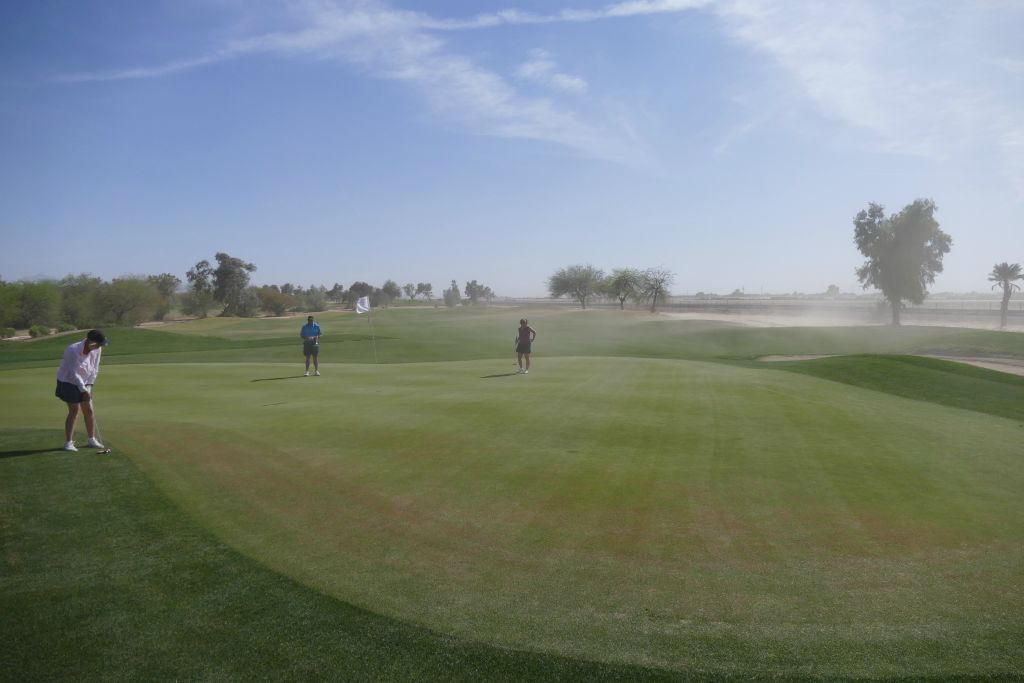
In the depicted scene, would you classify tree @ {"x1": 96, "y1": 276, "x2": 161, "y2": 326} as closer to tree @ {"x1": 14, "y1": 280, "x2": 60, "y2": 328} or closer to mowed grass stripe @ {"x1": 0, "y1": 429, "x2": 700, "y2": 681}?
tree @ {"x1": 14, "y1": 280, "x2": 60, "y2": 328}

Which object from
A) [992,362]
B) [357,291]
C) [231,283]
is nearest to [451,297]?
[357,291]

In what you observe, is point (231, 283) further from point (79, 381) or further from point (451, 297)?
point (79, 381)

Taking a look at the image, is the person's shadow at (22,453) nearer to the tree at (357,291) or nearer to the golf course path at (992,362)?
the golf course path at (992,362)

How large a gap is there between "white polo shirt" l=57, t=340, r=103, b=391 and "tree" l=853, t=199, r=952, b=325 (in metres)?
91.5

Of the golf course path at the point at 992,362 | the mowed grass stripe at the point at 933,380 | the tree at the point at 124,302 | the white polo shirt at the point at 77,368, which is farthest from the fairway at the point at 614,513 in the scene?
the tree at the point at 124,302

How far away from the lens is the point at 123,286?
315 feet

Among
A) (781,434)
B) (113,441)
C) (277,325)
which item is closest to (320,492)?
(113,441)

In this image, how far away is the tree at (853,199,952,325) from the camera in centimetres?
8194

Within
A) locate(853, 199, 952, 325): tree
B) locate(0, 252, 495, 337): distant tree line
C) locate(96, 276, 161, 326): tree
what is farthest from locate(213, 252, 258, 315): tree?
locate(853, 199, 952, 325): tree

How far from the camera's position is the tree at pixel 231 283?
415ft

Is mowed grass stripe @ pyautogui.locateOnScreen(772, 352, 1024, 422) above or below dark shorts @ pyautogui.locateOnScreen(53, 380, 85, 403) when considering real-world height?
below

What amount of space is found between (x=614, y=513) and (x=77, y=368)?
9777 millimetres

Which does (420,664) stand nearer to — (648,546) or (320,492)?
(648,546)

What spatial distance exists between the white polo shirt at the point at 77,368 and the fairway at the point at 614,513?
1127 millimetres
